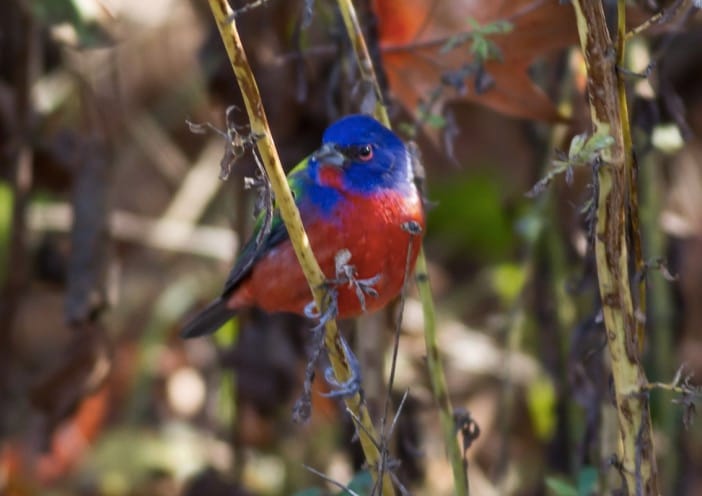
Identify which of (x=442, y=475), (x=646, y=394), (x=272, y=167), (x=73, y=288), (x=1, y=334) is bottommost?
(x=442, y=475)

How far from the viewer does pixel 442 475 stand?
17.5ft

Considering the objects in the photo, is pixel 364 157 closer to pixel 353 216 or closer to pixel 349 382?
pixel 353 216

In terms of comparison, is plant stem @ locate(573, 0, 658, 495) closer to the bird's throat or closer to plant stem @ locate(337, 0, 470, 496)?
plant stem @ locate(337, 0, 470, 496)

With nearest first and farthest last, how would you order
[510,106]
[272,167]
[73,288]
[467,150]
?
[272,167]
[510,106]
[73,288]
[467,150]

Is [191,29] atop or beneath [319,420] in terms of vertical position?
atop

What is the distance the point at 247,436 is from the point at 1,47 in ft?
6.52

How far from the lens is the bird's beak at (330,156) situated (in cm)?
287

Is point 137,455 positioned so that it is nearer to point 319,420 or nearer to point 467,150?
point 319,420

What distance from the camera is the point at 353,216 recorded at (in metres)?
2.93

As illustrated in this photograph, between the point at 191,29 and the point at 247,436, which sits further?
the point at 191,29

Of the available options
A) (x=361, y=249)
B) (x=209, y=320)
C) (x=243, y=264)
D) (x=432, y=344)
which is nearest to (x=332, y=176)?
(x=361, y=249)

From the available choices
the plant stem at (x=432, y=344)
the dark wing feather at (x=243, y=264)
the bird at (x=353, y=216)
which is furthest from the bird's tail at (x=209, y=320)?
the plant stem at (x=432, y=344)

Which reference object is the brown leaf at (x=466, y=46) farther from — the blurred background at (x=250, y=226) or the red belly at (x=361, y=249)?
the red belly at (x=361, y=249)

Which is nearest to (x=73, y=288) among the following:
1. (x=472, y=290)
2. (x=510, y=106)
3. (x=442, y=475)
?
(x=510, y=106)
